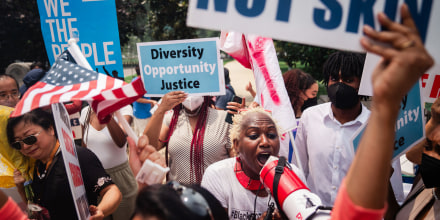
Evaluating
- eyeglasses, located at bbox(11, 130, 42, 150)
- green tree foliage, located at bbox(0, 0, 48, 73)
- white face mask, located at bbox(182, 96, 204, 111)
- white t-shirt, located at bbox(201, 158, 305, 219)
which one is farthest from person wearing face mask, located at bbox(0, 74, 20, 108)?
green tree foliage, located at bbox(0, 0, 48, 73)

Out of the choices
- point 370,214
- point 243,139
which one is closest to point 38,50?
point 243,139

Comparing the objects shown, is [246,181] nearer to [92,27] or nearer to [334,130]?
[334,130]

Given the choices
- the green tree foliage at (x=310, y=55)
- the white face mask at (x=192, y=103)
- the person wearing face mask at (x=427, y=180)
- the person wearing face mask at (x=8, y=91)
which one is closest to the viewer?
the person wearing face mask at (x=427, y=180)

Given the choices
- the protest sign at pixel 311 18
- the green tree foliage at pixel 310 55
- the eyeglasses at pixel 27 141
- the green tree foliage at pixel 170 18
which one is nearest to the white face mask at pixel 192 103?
the eyeglasses at pixel 27 141

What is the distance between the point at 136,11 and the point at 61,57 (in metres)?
11.4

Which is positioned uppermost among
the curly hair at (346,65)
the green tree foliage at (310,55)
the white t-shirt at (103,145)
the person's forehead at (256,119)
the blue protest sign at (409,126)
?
the curly hair at (346,65)

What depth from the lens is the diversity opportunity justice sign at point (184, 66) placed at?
10.1 ft

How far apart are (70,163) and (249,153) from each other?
3.74ft

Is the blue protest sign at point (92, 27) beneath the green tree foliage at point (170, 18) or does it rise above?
above

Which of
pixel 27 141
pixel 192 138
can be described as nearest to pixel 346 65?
pixel 192 138

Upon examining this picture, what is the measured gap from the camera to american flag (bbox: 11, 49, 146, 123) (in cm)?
179

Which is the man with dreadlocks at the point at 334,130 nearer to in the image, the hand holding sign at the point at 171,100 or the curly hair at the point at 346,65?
the curly hair at the point at 346,65

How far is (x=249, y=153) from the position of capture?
7.46ft

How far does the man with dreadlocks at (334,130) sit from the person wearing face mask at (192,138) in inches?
29.1
